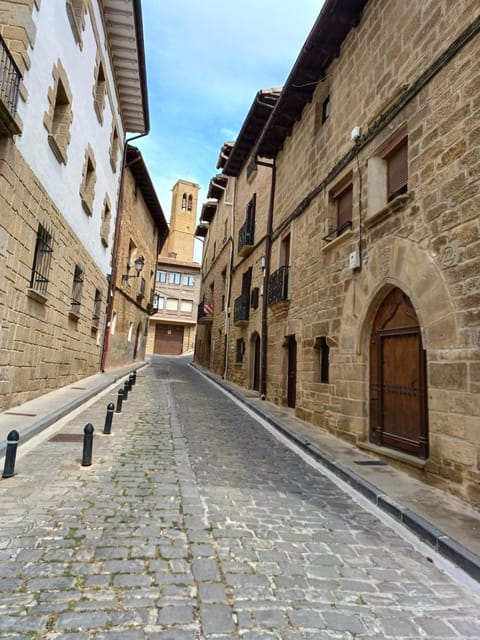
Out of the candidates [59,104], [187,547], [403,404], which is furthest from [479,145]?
[59,104]

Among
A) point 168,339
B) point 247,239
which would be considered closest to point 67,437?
point 247,239

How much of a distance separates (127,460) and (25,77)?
6200 millimetres

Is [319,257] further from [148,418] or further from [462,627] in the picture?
[462,627]

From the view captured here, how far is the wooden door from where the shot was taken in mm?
10508

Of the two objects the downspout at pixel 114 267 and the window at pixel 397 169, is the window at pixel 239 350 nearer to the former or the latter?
the downspout at pixel 114 267

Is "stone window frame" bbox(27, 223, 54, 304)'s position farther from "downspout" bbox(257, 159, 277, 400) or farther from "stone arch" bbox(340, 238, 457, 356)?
"downspout" bbox(257, 159, 277, 400)

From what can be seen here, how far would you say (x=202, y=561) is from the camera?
276 centimetres

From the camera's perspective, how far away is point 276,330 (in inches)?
454

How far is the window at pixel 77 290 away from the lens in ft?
35.3

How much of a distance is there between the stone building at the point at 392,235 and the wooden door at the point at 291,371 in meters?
0.08

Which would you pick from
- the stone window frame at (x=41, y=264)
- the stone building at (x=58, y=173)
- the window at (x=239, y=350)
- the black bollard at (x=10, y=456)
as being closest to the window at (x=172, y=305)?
the window at (x=239, y=350)

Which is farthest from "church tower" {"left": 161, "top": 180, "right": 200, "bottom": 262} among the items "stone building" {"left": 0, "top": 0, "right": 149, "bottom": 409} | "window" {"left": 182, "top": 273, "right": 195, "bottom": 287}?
"stone building" {"left": 0, "top": 0, "right": 149, "bottom": 409}

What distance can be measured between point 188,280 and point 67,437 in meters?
37.1

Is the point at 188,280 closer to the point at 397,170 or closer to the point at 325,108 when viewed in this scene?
the point at 325,108
